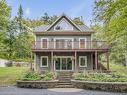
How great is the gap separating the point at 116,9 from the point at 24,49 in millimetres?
45615

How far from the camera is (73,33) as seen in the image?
117 feet

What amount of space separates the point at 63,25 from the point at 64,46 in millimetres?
2932

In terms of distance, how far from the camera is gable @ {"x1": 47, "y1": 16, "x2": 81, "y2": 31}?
36.5 metres

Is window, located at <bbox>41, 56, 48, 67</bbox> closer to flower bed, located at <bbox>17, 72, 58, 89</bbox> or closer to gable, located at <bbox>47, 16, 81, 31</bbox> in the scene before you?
gable, located at <bbox>47, 16, 81, 31</bbox>

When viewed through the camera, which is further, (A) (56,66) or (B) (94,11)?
(A) (56,66)

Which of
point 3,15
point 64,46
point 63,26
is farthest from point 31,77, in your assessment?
point 63,26

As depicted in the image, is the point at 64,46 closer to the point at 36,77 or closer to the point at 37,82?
the point at 36,77

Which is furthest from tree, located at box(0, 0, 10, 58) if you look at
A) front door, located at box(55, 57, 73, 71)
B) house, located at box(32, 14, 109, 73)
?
front door, located at box(55, 57, 73, 71)

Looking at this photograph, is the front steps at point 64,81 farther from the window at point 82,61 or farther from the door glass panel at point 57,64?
the window at point 82,61

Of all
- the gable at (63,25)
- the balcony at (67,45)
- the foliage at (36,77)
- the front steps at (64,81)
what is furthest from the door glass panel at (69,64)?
the foliage at (36,77)

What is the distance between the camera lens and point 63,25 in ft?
120

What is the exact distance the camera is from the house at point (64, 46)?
117 feet

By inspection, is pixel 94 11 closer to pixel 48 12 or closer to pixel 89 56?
pixel 89 56

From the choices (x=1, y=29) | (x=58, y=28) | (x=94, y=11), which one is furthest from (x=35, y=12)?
(x=94, y=11)
